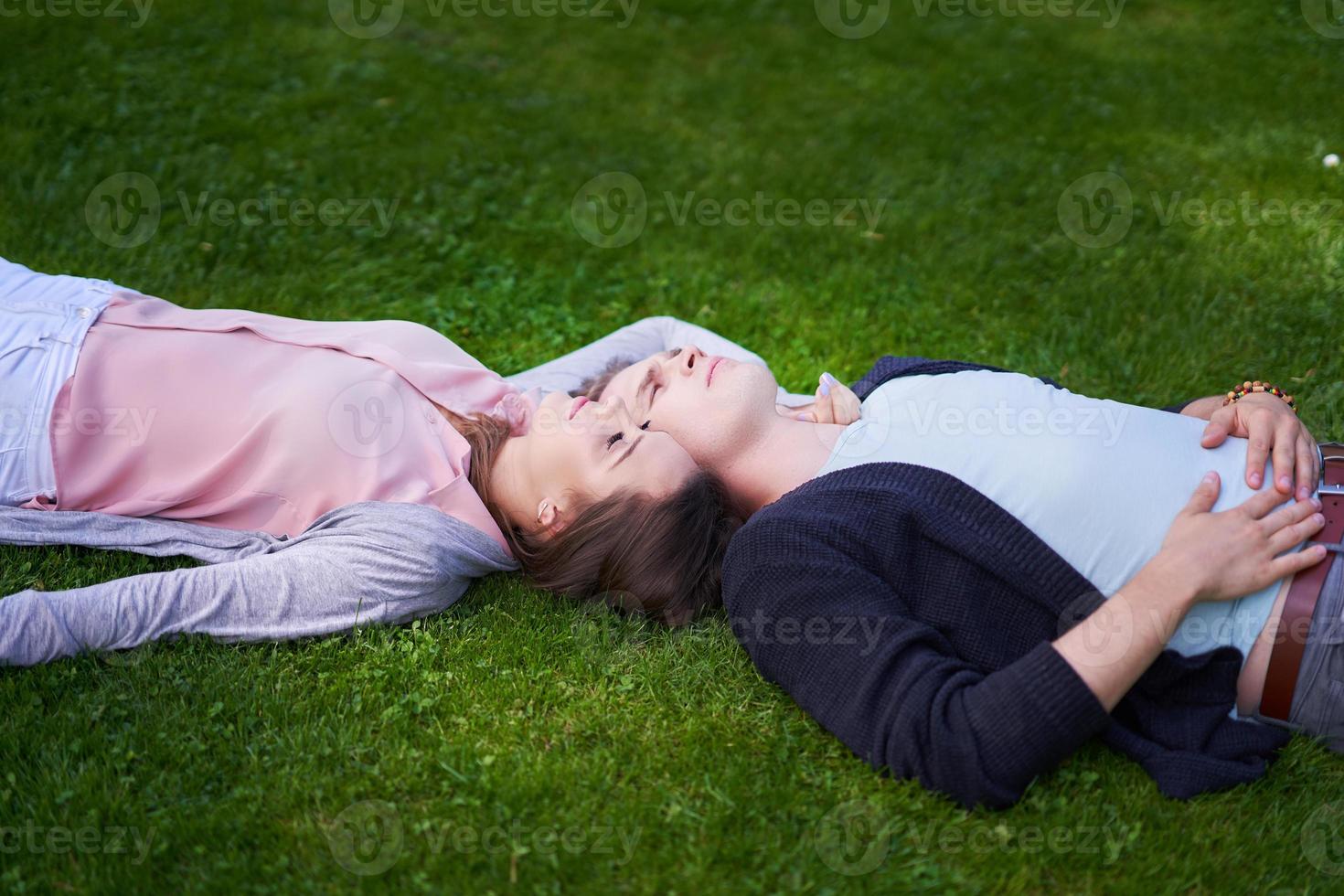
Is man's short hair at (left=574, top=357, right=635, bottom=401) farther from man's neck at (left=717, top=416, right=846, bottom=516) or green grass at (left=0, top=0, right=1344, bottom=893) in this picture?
green grass at (left=0, top=0, right=1344, bottom=893)

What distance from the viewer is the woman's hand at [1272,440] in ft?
9.26

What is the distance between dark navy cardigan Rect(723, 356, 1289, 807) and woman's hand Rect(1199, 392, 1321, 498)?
1.58ft

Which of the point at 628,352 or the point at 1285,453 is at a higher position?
the point at 1285,453

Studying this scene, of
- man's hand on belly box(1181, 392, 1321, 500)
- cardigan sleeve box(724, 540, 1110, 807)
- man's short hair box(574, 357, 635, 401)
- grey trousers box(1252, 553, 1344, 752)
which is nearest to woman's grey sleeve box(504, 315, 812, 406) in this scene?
man's short hair box(574, 357, 635, 401)

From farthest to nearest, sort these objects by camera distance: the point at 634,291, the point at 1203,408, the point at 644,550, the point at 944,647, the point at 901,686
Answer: the point at 634,291, the point at 1203,408, the point at 644,550, the point at 944,647, the point at 901,686

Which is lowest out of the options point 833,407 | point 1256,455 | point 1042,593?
point 1042,593

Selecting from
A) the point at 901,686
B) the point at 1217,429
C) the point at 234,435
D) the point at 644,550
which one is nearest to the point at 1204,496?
the point at 1217,429

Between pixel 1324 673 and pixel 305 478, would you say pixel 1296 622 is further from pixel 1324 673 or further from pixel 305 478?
pixel 305 478

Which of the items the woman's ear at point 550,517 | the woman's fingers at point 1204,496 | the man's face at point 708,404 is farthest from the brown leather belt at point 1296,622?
the woman's ear at point 550,517

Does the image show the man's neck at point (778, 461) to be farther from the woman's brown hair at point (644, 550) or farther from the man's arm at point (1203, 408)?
the man's arm at point (1203, 408)

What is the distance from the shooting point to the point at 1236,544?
266 centimetres

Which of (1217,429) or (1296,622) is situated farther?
(1217,429)

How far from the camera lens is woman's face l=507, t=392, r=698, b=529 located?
321cm

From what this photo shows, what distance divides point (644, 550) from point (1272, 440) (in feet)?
5.65
